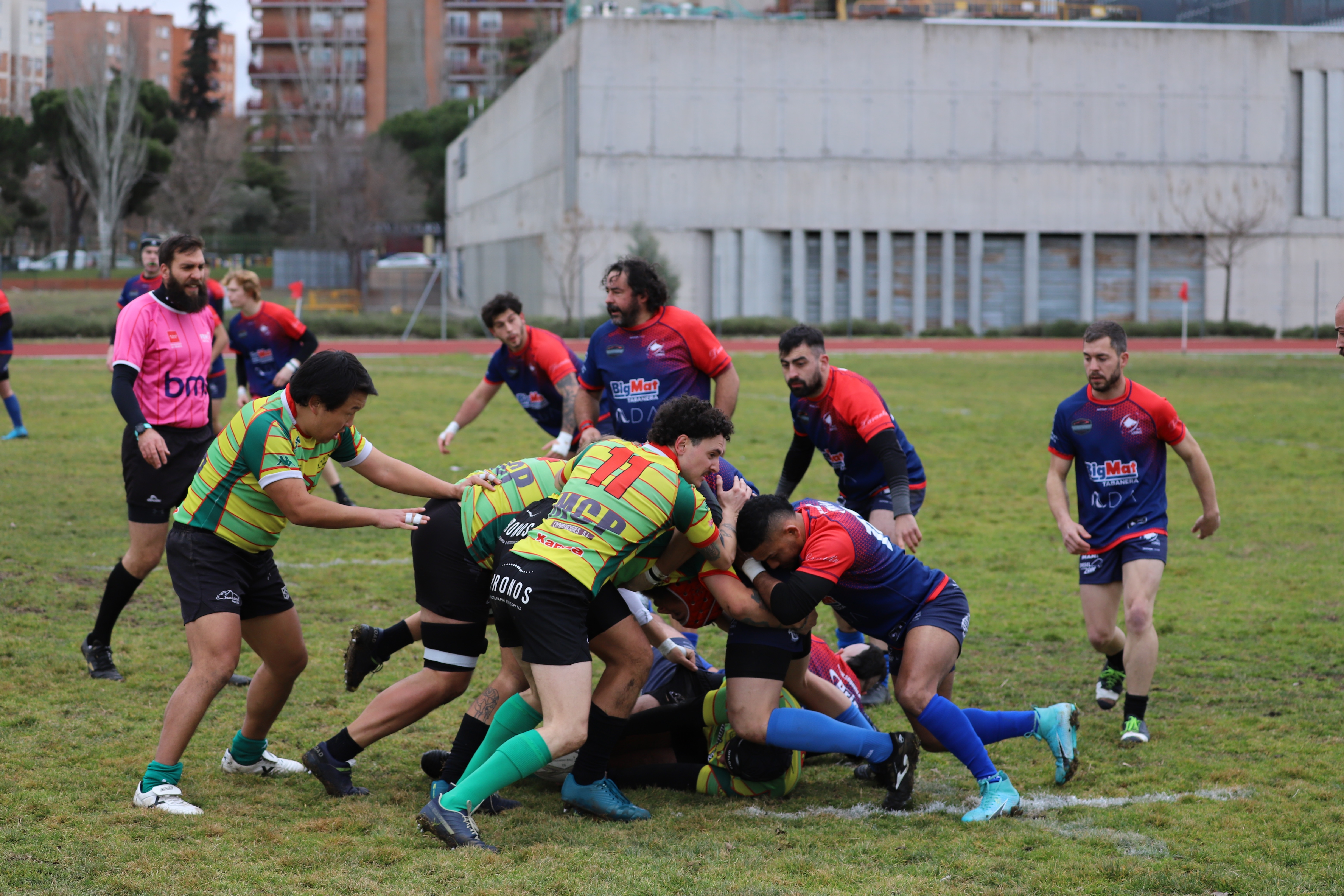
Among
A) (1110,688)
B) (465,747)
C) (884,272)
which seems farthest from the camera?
(884,272)

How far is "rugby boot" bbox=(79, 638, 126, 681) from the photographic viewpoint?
6348 mm

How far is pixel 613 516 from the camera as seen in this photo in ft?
14.9

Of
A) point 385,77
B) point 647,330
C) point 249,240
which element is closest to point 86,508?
point 647,330

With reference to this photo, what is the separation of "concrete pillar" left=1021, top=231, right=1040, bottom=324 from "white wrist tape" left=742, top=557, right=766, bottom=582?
37653 mm

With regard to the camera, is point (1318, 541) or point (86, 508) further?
point (86, 508)

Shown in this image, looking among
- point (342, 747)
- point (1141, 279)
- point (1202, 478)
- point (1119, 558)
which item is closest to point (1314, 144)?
point (1141, 279)

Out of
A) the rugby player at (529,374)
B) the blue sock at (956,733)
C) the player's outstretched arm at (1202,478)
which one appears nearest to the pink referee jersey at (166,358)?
the rugby player at (529,374)

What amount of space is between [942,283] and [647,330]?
1383 inches

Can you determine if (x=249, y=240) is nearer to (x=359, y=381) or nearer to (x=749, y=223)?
(x=749, y=223)

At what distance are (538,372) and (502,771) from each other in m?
4.40

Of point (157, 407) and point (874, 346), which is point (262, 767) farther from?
point (874, 346)

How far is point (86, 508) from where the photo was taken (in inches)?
423

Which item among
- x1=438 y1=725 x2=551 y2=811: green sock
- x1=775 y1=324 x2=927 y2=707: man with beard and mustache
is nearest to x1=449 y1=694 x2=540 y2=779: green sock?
x1=438 y1=725 x2=551 y2=811: green sock

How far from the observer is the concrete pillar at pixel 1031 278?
1604 inches
